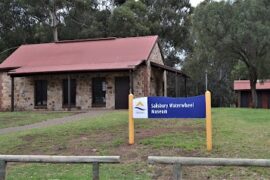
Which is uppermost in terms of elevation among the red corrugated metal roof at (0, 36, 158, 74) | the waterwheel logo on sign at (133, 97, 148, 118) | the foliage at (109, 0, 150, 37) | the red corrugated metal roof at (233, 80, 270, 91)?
the foliage at (109, 0, 150, 37)

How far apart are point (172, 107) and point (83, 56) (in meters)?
21.7

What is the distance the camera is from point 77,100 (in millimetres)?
31188

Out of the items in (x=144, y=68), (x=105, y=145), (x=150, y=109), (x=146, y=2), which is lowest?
(x=105, y=145)

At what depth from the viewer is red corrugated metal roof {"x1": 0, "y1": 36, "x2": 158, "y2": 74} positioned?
97.8ft

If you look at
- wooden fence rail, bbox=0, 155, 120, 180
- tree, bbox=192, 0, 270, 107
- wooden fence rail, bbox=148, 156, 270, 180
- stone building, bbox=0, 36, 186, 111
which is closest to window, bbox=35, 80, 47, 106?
stone building, bbox=0, 36, 186, 111

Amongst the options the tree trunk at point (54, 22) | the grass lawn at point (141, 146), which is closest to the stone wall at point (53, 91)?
the grass lawn at point (141, 146)

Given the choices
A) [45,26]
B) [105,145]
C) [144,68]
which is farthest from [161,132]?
[45,26]

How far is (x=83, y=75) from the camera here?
31.1 m

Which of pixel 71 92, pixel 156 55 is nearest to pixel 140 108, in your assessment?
pixel 71 92

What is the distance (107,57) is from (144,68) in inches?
103

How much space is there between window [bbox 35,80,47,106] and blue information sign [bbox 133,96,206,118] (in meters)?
21.7

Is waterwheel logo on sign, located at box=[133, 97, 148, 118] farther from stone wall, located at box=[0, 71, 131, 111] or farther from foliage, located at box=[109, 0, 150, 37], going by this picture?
foliage, located at box=[109, 0, 150, 37]

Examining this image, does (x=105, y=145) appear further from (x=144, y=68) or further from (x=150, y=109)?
(x=144, y=68)

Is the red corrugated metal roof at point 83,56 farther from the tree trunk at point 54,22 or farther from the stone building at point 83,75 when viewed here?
the tree trunk at point 54,22
